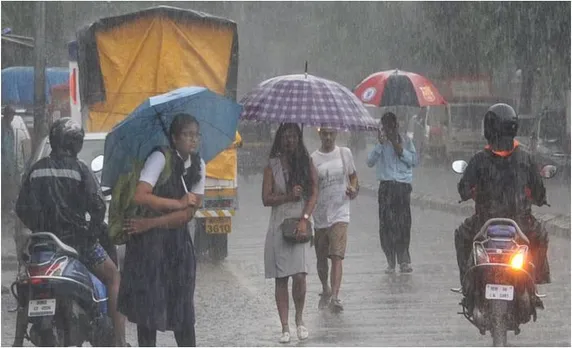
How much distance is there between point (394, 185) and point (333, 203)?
7.65 feet

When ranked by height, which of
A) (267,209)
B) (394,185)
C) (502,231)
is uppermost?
(502,231)

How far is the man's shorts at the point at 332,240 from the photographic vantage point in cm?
1038

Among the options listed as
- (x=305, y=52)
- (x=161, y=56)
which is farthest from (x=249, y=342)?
(x=305, y=52)

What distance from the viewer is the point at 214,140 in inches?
304

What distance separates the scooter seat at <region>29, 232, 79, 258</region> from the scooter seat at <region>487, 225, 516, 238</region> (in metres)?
2.52

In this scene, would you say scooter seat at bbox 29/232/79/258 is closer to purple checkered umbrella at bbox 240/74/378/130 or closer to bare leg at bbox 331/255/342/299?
purple checkered umbrella at bbox 240/74/378/130

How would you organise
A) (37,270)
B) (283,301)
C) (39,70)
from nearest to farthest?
1. (37,270)
2. (283,301)
3. (39,70)

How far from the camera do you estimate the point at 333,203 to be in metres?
10.4

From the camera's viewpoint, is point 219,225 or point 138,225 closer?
point 138,225

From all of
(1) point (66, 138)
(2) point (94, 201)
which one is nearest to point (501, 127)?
(2) point (94, 201)

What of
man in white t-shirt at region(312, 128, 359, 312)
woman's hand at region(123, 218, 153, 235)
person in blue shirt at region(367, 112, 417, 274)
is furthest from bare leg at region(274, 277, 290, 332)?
person in blue shirt at region(367, 112, 417, 274)

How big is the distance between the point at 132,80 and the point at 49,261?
7.49 meters

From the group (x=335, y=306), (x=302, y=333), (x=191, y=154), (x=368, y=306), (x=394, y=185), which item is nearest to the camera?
(x=191, y=154)

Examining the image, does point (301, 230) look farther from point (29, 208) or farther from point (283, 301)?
point (29, 208)
